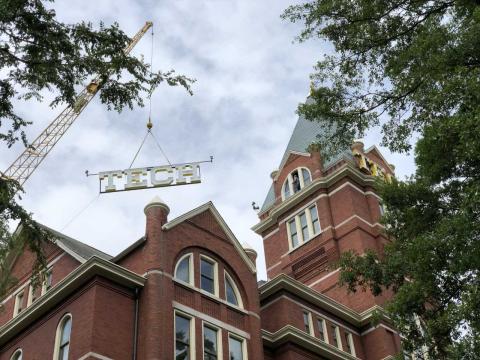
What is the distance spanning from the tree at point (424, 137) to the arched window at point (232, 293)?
22.7 ft

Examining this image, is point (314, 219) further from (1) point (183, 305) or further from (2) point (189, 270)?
(1) point (183, 305)

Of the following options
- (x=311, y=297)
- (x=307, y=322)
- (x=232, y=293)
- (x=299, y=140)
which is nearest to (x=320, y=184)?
(x=299, y=140)

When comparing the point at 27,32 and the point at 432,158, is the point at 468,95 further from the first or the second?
the point at 27,32

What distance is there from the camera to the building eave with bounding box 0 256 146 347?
2630 cm

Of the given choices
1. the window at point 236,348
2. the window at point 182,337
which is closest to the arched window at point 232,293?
the window at point 236,348

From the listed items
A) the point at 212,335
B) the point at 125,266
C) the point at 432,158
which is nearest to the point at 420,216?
the point at 432,158

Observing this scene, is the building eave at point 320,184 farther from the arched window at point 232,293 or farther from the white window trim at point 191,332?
the white window trim at point 191,332

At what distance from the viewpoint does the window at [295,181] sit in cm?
4859

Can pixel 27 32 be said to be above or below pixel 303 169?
below

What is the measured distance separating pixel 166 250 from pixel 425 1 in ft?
45.7

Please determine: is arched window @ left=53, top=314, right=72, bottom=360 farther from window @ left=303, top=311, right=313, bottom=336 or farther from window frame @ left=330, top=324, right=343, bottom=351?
window frame @ left=330, top=324, right=343, bottom=351

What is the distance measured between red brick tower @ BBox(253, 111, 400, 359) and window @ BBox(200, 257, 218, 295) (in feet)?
13.6

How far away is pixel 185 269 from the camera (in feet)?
95.6

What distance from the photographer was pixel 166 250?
2838 cm
